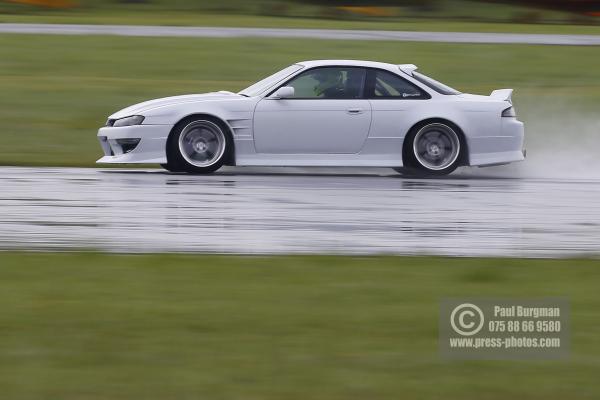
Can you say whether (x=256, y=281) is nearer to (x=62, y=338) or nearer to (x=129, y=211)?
(x=62, y=338)

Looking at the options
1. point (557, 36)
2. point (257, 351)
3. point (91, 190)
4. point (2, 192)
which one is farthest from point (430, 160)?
point (557, 36)

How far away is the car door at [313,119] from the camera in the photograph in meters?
12.0

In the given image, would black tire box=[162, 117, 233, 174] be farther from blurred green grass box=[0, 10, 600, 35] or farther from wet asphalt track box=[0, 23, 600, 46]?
blurred green grass box=[0, 10, 600, 35]

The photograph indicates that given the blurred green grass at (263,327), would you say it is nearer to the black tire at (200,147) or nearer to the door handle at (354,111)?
the black tire at (200,147)

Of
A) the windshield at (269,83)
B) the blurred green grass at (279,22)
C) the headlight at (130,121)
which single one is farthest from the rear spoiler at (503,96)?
the blurred green grass at (279,22)

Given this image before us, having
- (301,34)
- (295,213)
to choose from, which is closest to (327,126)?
(295,213)

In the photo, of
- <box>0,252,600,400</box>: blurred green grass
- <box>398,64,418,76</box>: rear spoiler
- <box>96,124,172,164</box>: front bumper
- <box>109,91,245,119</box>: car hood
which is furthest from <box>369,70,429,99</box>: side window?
<box>0,252,600,400</box>: blurred green grass

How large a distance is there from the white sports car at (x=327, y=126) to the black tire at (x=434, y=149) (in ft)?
0.04

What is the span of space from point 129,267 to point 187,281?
1.96 ft

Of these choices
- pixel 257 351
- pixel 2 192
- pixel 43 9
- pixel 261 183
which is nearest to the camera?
pixel 257 351

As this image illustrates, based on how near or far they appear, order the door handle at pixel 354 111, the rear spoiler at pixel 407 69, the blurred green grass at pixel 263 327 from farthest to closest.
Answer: the rear spoiler at pixel 407 69, the door handle at pixel 354 111, the blurred green grass at pixel 263 327

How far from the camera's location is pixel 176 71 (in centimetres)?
2072

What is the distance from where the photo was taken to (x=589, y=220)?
A: 384 inches

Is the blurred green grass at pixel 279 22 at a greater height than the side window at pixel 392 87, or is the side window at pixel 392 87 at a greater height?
the blurred green grass at pixel 279 22
